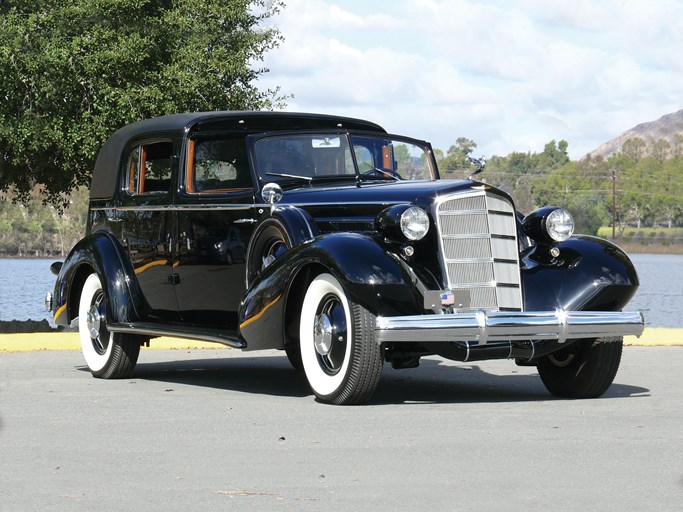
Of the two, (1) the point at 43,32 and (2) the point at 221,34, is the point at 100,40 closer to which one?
(1) the point at 43,32

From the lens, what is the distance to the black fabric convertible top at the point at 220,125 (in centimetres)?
1061

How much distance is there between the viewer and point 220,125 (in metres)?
10.6

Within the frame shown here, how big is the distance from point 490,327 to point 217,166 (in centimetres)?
335

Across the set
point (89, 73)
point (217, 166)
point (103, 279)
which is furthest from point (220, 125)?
point (89, 73)

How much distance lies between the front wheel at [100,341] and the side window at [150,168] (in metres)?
0.95

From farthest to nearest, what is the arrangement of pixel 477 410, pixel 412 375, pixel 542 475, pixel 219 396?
pixel 412 375
pixel 219 396
pixel 477 410
pixel 542 475

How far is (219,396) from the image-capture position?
9602mm

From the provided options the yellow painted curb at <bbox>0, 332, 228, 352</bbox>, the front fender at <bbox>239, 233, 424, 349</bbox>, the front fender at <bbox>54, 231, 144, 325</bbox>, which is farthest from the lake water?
the front fender at <bbox>239, 233, 424, 349</bbox>

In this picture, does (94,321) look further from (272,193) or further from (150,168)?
(272,193)

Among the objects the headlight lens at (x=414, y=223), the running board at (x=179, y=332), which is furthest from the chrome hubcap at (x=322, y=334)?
the headlight lens at (x=414, y=223)

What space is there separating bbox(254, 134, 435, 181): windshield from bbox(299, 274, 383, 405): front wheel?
5.34 ft

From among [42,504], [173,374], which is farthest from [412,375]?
[42,504]

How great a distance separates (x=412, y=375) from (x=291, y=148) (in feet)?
8.66

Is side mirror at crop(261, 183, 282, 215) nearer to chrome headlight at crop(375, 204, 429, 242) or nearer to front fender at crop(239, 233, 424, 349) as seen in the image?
front fender at crop(239, 233, 424, 349)
